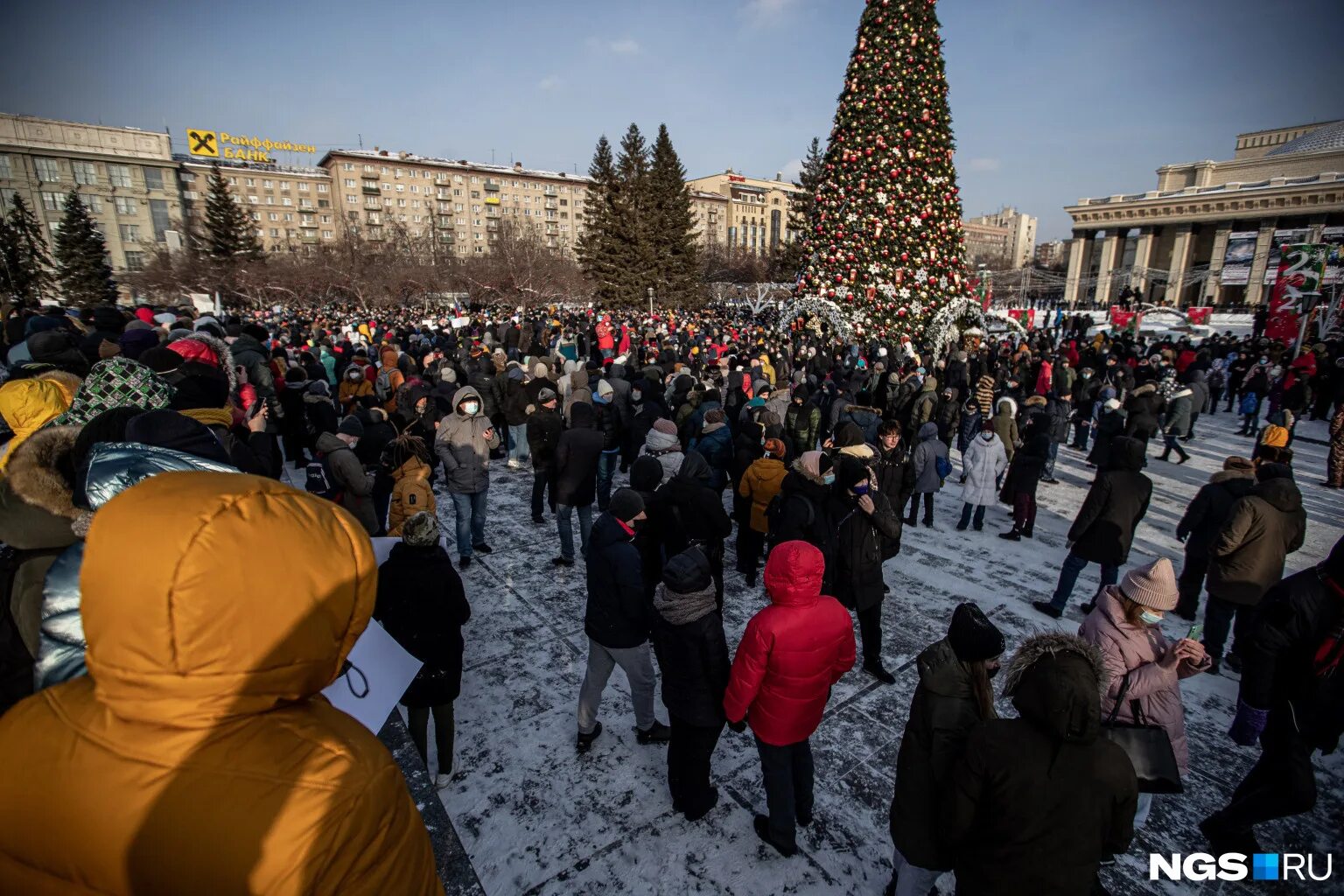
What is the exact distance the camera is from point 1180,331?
29312 mm

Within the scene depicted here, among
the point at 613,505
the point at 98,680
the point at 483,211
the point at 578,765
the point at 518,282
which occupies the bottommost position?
the point at 578,765

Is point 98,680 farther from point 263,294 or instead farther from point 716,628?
point 263,294

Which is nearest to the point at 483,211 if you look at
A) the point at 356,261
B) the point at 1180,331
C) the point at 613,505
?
the point at 356,261

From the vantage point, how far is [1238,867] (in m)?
2.98

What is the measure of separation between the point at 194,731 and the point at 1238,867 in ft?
14.7

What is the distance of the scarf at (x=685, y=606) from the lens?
113 inches

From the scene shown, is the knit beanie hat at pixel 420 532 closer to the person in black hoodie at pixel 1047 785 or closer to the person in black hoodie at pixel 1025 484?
the person in black hoodie at pixel 1047 785

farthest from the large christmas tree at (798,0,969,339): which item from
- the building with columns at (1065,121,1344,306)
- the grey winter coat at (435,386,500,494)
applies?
the building with columns at (1065,121,1344,306)

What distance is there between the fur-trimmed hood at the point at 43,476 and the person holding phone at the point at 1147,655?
4302mm

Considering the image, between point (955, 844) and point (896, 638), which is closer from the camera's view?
point (955, 844)

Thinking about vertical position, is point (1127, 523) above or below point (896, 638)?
above

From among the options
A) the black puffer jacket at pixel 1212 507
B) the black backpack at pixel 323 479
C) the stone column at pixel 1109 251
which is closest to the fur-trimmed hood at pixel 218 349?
the black backpack at pixel 323 479

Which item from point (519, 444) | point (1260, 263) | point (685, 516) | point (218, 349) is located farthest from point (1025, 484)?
point (1260, 263)

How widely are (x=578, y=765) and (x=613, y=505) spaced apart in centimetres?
159
